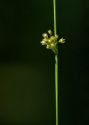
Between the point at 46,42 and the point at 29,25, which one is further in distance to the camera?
the point at 29,25

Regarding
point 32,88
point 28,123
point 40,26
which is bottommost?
point 28,123

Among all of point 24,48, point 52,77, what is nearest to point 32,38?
point 24,48

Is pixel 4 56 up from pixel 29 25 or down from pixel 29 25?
down

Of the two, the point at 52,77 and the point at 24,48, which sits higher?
the point at 24,48

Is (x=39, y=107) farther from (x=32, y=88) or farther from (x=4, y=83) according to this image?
(x=4, y=83)
